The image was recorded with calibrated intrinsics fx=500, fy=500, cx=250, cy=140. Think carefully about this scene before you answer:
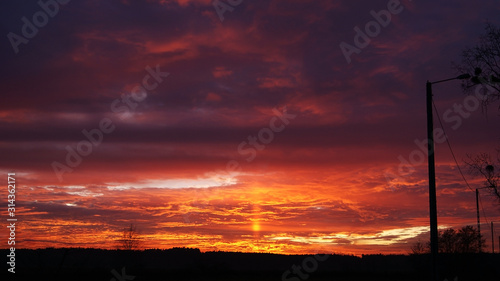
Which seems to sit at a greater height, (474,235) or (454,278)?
(474,235)

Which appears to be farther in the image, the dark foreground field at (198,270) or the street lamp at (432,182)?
the dark foreground field at (198,270)

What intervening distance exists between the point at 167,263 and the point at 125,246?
32.2 m

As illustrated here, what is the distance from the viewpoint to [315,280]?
56.4 meters

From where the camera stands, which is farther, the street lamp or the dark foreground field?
the dark foreground field

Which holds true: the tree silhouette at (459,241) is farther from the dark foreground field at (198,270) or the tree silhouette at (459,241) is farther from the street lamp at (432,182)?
the street lamp at (432,182)

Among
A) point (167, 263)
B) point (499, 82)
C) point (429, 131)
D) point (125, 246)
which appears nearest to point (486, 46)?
point (499, 82)

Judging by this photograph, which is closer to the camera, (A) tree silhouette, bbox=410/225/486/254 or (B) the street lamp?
(B) the street lamp

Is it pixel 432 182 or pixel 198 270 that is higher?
pixel 432 182

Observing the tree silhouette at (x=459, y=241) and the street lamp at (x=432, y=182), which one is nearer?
the street lamp at (x=432, y=182)

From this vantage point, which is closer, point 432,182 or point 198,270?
point 432,182

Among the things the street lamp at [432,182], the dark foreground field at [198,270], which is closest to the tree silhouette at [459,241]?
the dark foreground field at [198,270]

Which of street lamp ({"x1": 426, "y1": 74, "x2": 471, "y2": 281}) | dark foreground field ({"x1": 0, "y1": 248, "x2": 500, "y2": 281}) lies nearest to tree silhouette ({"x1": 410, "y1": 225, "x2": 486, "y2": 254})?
dark foreground field ({"x1": 0, "y1": 248, "x2": 500, "y2": 281})

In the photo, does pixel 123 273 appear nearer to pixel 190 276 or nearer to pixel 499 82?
pixel 190 276

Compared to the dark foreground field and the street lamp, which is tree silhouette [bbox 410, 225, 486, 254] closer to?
the dark foreground field
